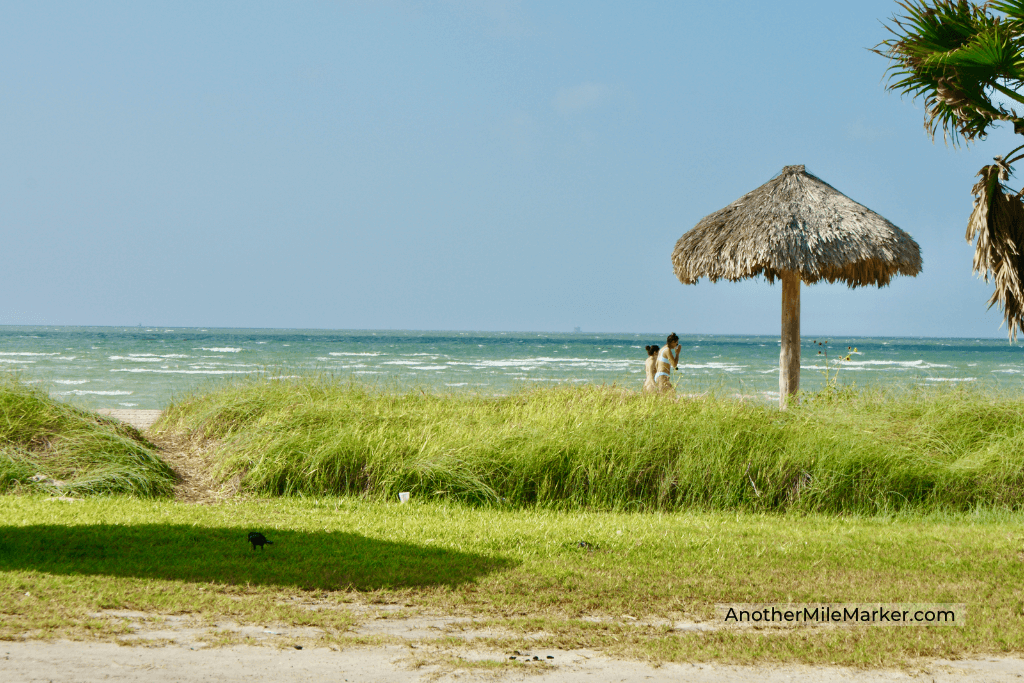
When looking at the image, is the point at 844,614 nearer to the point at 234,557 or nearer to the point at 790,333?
the point at 234,557

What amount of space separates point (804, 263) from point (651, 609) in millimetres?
8615

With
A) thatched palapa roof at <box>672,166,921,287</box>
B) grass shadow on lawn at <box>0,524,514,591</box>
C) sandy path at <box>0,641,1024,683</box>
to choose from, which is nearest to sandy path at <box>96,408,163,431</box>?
grass shadow on lawn at <box>0,524,514,591</box>

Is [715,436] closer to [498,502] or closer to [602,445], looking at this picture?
[602,445]

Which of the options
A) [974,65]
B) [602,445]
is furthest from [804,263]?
[602,445]

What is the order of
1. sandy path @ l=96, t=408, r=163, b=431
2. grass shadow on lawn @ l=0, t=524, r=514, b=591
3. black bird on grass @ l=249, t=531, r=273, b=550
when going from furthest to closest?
sandy path @ l=96, t=408, r=163, b=431, black bird on grass @ l=249, t=531, r=273, b=550, grass shadow on lawn @ l=0, t=524, r=514, b=591

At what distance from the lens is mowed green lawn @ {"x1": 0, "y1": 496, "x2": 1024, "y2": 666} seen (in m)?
4.27

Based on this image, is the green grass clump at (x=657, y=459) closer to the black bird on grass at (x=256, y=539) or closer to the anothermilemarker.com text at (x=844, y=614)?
the black bird on grass at (x=256, y=539)

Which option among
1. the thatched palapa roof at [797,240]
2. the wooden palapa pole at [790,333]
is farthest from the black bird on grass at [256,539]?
the wooden palapa pole at [790,333]

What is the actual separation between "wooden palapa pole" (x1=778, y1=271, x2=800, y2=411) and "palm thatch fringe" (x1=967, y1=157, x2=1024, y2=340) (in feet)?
13.4

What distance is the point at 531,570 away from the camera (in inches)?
219

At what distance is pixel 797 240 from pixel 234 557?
9576 mm

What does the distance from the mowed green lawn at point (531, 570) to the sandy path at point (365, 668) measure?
0.17 meters

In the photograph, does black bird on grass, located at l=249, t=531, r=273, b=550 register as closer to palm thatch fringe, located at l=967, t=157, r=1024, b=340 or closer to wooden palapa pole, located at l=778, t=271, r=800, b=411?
palm thatch fringe, located at l=967, t=157, r=1024, b=340

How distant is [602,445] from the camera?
28.0ft
